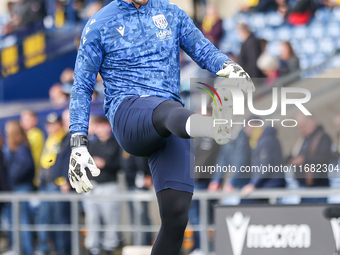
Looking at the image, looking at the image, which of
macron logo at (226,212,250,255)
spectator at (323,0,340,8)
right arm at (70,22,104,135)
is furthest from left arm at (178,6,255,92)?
spectator at (323,0,340,8)

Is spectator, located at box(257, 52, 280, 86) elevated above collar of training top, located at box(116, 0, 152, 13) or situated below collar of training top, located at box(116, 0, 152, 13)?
above

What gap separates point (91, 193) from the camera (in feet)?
23.7

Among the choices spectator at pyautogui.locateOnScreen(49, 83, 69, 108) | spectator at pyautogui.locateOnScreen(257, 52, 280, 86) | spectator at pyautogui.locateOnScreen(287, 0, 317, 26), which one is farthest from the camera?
spectator at pyautogui.locateOnScreen(287, 0, 317, 26)

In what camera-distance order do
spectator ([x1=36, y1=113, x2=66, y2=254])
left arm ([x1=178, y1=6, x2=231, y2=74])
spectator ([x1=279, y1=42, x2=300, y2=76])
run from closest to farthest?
left arm ([x1=178, y1=6, x2=231, y2=74])
spectator ([x1=36, y1=113, x2=66, y2=254])
spectator ([x1=279, y1=42, x2=300, y2=76])

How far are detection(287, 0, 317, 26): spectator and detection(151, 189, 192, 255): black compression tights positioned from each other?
666 centimetres

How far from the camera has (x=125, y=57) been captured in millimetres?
3549

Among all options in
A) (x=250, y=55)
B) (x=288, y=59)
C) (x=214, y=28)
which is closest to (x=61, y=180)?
(x=250, y=55)

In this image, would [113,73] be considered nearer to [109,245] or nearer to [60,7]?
[109,245]

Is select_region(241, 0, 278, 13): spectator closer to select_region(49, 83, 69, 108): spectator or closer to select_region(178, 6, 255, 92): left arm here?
select_region(49, 83, 69, 108): spectator

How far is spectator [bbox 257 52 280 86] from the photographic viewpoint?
775cm

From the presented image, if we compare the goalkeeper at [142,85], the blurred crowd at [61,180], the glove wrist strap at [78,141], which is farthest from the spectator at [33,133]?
the glove wrist strap at [78,141]

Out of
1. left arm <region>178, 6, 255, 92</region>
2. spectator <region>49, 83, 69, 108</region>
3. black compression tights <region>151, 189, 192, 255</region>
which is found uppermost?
spectator <region>49, 83, 69, 108</region>

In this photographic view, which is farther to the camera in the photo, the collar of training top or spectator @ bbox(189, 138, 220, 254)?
spectator @ bbox(189, 138, 220, 254)

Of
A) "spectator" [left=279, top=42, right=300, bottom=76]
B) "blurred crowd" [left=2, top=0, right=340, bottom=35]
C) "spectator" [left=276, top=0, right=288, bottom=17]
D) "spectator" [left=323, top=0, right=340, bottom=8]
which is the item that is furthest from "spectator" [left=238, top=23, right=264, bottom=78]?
"blurred crowd" [left=2, top=0, right=340, bottom=35]
